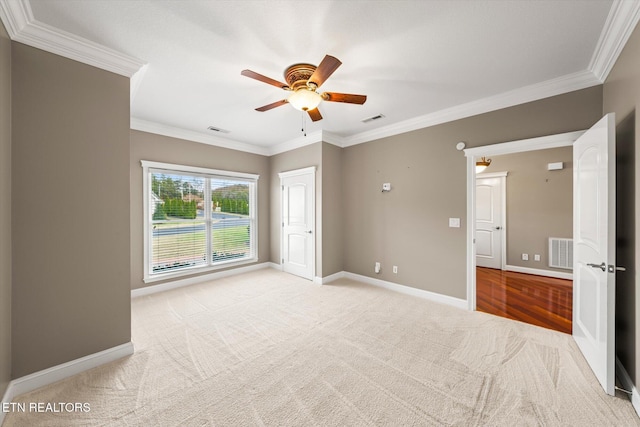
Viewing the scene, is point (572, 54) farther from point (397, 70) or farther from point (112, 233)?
point (112, 233)

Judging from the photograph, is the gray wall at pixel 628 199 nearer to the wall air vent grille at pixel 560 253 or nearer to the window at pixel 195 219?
the wall air vent grille at pixel 560 253

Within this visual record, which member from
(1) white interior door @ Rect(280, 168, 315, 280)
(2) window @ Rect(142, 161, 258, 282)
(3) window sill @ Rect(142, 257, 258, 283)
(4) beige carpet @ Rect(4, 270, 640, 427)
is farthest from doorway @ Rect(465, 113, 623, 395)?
(3) window sill @ Rect(142, 257, 258, 283)

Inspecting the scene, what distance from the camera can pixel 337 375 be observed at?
1954mm

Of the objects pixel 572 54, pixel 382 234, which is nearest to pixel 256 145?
pixel 382 234

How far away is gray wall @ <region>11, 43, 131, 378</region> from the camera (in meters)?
1.78

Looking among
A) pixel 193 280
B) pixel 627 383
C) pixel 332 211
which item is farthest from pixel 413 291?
pixel 193 280

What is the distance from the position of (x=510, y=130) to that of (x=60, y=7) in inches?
167

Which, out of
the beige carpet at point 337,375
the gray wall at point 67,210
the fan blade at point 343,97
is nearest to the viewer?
the beige carpet at point 337,375

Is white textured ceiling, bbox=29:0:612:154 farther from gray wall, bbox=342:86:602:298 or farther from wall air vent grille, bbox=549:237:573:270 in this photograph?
wall air vent grille, bbox=549:237:573:270

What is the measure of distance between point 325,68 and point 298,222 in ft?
10.6

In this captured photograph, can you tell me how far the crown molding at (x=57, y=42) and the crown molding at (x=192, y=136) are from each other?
66.4 inches

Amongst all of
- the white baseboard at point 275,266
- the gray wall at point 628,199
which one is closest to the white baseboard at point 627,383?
the gray wall at point 628,199

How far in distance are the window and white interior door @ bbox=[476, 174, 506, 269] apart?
5.04m

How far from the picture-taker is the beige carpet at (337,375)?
1.57 m
